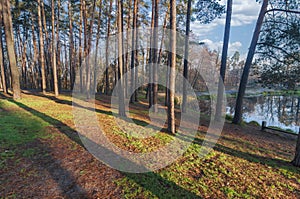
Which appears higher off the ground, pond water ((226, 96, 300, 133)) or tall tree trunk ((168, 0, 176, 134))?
tall tree trunk ((168, 0, 176, 134))

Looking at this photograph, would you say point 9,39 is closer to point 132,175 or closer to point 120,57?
point 120,57

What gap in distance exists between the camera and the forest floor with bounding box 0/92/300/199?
297cm

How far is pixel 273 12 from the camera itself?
7.69 m

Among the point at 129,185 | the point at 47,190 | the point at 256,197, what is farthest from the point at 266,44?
the point at 47,190

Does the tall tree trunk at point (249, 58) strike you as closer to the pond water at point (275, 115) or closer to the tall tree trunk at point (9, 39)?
the pond water at point (275, 115)

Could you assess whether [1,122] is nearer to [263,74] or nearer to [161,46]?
[161,46]

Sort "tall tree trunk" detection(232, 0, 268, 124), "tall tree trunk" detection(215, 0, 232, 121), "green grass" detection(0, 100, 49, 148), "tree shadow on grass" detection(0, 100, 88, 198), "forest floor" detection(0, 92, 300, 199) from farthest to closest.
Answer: "tall tree trunk" detection(215, 0, 232, 121) < "tall tree trunk" detection(232, 0, 268, 124) < "green grass" detection(0, 100, 49, 148) < "forest floor" detection(0, 92, 300, 199) < "tree shadow on grass" detection(0, 100, 88, 198)

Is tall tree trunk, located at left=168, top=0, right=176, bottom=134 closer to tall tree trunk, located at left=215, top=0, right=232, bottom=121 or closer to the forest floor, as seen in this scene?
the forest floor

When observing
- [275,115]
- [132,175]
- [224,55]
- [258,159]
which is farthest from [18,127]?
[275,115]

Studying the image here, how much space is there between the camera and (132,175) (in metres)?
3.47

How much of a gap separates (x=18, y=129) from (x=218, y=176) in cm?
641

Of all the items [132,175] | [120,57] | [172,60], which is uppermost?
[120,57]

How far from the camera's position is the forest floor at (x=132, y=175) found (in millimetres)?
2975

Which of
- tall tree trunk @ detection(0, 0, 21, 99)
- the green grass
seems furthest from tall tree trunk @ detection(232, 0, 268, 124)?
tall tree trunk @ detection(0, 0, 21, 99)
